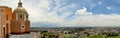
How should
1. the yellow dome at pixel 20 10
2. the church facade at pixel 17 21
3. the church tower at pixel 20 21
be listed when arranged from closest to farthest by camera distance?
1. the church facade at pixel 17 21
2. the church tower at pixel 20 21
3. the yellow dome at pixel 20 10

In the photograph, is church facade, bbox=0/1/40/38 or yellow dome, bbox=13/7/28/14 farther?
yellow dome, bbox=13/7/28/14

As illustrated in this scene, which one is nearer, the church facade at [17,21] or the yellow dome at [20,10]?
the church facade at [17,21]

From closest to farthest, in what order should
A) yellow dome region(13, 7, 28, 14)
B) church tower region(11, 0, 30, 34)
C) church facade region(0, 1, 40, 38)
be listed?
church facade region(0, 1, 40, 38) < church tower region(11, 0, 30, 34) < yellow dome region(13, 7, 28, 14)

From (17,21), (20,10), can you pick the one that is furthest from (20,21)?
(20,10)

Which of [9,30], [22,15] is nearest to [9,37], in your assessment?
[9,30]

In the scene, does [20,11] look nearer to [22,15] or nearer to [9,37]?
[22,15]

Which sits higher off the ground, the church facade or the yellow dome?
the yellow dome

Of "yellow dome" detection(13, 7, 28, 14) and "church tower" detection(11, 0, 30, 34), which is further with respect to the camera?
"yellow dome" detection(13, 7, 28, 14)

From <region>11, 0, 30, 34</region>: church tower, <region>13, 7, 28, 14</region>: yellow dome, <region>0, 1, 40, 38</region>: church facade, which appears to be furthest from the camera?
<region>13, 7, 28, 14</region>: yellow dome

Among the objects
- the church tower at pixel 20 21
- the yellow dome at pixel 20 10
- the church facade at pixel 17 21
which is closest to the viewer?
the church facade at pixel 17 21
